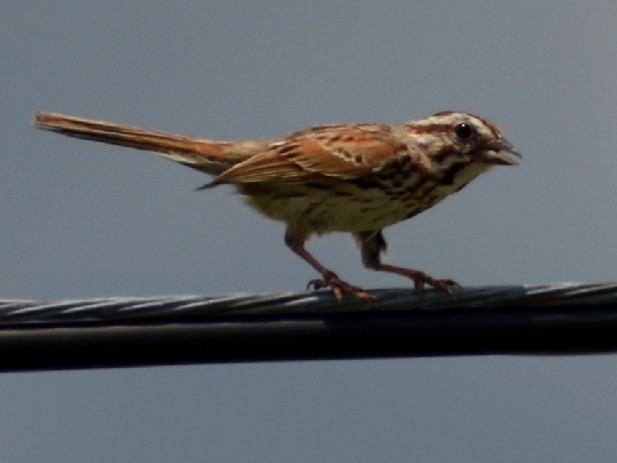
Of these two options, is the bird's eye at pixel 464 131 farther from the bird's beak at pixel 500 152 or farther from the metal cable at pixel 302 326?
the metal cable at pixel 302 326

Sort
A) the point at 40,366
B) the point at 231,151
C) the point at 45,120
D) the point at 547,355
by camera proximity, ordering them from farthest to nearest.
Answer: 1. the point at 231,151
2. the point at 45,120
3. the point at 547,355
4. the point at 40,366

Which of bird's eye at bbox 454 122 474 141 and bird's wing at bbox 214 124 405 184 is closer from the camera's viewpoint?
bird's wing at bbox 214 124 405 184

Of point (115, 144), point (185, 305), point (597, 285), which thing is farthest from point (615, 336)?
point (115, 144)

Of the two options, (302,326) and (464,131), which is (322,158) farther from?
(302,326)

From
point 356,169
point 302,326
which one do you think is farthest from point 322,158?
point 302,326

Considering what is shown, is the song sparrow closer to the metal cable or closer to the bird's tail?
the bird's tail

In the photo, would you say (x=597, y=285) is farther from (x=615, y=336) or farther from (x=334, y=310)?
(x=334, y=310)

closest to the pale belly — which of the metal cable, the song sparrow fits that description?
the song sparrow

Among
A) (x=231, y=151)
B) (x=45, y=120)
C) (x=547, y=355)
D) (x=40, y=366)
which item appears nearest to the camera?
(x=40, y=366)
